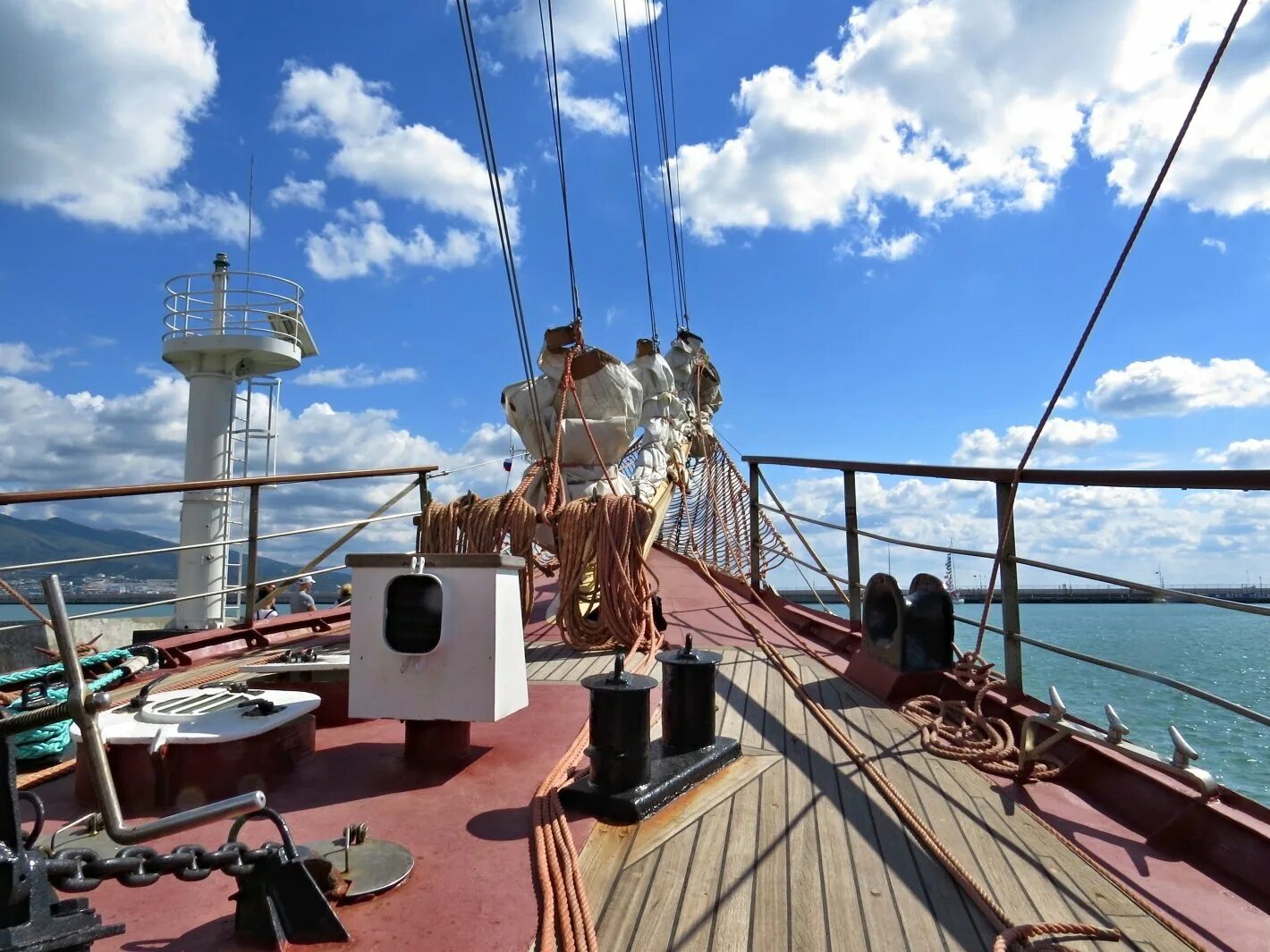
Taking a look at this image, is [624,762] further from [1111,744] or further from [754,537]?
[754,537]

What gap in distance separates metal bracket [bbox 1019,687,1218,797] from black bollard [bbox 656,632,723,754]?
2.96 feet

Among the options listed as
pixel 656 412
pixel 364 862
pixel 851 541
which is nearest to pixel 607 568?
pixel 851 541

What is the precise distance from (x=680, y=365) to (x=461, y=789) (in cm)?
1054

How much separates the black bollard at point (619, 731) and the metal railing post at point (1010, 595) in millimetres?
1458

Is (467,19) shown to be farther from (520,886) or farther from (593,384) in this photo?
(520,886)

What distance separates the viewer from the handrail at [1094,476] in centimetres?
187

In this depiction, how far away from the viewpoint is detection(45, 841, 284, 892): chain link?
3.49 ft

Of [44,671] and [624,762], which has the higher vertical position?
[44,671]

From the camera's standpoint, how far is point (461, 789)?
2166 millimetres

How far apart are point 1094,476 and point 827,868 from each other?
1461 millimetres

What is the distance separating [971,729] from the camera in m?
2.65

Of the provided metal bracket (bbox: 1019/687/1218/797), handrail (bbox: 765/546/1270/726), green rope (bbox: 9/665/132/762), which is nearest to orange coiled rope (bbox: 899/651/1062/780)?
metal bracket (bbox: 1019/687/1218/797)

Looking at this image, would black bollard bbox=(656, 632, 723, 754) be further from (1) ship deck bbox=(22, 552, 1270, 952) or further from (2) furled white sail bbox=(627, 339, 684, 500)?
(2) furled white sail bbox=(627, 339, 684, 500)

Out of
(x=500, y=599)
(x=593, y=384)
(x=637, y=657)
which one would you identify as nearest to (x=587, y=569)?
(x=637, y=657)
